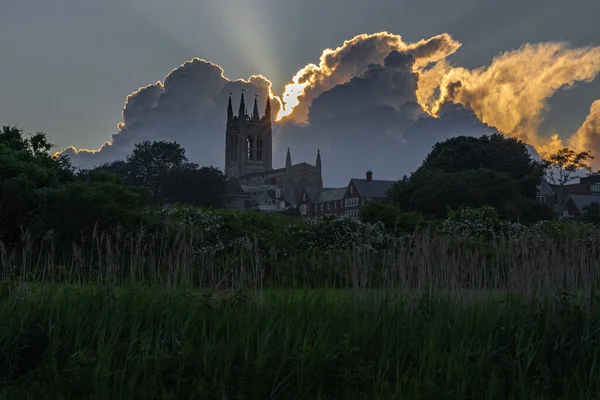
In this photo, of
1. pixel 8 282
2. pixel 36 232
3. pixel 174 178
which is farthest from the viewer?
pixel 174 178

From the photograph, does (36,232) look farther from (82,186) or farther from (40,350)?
(40,350)

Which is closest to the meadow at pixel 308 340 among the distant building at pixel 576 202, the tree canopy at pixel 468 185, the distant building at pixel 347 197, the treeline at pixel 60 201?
the treeline at pixel 60 201

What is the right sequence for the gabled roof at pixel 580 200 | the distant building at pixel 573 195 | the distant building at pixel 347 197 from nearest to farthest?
1. the distant building at pixel 573 195
2. the gabled roof at pixel 580 200
3. the distant building at pixel 347 197

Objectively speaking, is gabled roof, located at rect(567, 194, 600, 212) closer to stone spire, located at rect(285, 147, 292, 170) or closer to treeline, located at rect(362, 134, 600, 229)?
treeline, located at rect(362, 134, 600, 229)

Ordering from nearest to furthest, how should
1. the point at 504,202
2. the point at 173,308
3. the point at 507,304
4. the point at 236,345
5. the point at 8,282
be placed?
the point at 236,345 < the point at 173,308 < the point at 507,304 < the point at 8,282 < the point at 504,202

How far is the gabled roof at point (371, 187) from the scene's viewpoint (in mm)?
128000

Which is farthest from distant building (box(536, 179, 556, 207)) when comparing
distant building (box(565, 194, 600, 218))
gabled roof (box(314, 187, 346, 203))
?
gabled roof (box(314, 187, 346, 203))

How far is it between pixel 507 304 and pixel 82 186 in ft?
53.3

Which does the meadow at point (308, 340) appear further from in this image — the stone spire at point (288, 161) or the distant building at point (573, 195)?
the stone spire at point (288, 161)

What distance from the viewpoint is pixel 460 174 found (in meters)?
68.1

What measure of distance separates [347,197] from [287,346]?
12504 cm

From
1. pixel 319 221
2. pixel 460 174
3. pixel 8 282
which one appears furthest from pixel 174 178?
pixel 8 282

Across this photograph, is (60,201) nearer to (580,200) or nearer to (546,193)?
(580,200)

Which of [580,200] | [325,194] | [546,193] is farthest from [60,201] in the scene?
[325,194]
